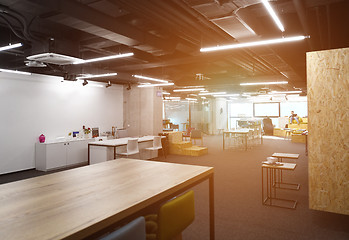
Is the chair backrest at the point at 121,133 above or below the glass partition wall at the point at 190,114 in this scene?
below

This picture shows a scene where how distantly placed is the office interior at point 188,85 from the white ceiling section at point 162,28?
26 mm

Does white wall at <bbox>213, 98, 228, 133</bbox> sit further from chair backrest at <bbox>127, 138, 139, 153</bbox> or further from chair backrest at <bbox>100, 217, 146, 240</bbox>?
chair backrest at <bbox>100, 217, 146, 240</bbox>

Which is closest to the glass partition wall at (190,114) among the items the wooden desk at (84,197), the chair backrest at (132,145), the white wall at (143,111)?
the white wall at (143,111)

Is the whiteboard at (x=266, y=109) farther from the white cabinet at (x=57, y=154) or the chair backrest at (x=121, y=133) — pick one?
the white cabinet at (x=57, y=154)

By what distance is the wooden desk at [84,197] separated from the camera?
119 centimetres

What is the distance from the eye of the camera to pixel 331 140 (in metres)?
3.53

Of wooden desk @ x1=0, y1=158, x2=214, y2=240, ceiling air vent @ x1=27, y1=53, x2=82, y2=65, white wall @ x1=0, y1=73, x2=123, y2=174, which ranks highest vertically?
ceiling air vent @ x1=27, y1=53, x2=82, y2=65

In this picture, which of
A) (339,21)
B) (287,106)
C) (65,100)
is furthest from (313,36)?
(287,106)

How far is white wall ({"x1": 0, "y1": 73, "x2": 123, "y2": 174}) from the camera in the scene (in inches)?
279

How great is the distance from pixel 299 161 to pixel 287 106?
12658mm

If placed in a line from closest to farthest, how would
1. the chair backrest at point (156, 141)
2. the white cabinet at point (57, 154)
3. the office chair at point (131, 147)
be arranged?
the office chair at point (131, 147) < the white cabinet at point (57, 154) < the chair backrest at point (156, 141)

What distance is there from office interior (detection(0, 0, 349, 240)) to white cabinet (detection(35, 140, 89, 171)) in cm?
7

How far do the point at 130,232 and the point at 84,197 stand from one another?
1.87 feet

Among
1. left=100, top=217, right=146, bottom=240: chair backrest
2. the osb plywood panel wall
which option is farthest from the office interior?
left=100, top=217, right=146, bottom=240: chair backrest
